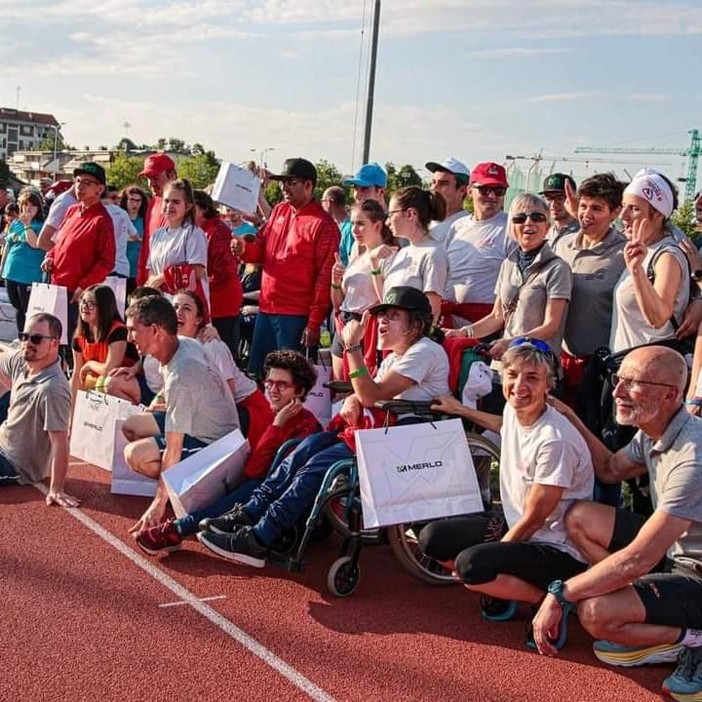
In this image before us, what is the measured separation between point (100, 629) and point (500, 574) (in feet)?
5.60

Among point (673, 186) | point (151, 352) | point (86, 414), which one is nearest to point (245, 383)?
point (151, 352)

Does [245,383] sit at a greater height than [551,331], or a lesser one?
lesser

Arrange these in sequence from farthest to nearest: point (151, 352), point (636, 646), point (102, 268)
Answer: point (102, 268)
point (151, 352)
point (636, 646)

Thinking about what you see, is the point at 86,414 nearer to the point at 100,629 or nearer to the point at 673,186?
the point at 100,629

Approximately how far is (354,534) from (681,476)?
1.60 meters

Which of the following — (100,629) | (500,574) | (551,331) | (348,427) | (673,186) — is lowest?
(100,629)

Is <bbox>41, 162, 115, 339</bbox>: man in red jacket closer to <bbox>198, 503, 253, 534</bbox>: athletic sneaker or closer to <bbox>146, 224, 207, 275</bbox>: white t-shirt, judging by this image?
<bbox>146, 224, 207, 275</bbox>: white t-shirt

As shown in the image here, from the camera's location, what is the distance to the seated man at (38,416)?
560cm

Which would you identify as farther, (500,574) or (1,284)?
(1,284)

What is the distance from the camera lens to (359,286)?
6137 millimetres

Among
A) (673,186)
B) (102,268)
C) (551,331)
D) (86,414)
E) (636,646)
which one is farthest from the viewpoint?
(102,268)

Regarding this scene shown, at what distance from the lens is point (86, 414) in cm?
621

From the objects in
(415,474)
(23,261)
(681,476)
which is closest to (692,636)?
(681,476)

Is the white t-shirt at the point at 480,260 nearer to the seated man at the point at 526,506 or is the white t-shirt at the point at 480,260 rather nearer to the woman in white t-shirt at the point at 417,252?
the woman in white t-shirt at the point at 417,252
